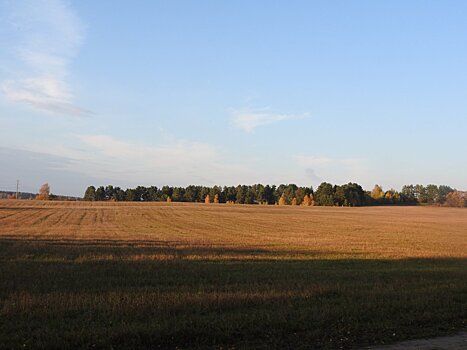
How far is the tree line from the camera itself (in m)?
140

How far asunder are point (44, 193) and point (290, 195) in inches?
3524

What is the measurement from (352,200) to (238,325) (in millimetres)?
132161

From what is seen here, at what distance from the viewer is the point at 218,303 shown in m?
10.5

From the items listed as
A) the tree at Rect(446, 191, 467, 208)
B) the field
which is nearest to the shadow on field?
the field

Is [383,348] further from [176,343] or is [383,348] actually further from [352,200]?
[352,200]

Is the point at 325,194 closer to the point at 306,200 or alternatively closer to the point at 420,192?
the point at 306,200

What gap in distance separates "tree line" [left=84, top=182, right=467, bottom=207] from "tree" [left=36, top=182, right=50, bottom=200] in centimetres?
2124

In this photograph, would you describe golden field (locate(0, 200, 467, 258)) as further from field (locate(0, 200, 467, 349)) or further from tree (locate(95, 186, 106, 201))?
tree (locate(95, 186, 106, 201))

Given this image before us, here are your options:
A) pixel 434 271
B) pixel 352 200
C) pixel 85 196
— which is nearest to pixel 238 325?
pixel 434 271

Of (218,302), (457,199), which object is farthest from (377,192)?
(218,302)

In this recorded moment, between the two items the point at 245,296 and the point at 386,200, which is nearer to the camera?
the point at 245,296

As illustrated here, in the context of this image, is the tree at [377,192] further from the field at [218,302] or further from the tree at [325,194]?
the field at [218,302]

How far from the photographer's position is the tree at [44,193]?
15414 centimetres

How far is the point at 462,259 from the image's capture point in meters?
23.5
